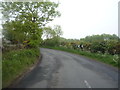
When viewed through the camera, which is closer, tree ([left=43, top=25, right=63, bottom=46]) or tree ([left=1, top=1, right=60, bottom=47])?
tree ([left=1, top=1, right=60, bottom=47])

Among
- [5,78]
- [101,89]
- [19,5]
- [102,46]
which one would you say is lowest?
[101,89]

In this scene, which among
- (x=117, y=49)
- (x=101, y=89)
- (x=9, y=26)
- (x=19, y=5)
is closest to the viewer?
(x=101, y=89)

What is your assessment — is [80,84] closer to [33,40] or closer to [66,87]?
[66,87]

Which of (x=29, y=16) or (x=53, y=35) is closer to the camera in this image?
(x=29, y=16)

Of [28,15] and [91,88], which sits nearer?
[91,88]

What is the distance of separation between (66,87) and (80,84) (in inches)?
37.9

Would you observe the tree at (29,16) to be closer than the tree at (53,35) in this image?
Yes

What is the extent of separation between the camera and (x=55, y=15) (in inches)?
940

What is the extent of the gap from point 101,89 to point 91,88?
496mm

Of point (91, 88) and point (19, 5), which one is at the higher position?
point (19, 5)

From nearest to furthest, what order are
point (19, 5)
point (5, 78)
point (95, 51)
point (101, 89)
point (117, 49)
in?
point (101, 89)
point (5, 78)
point (117, 49)
point (19, 5)
point (95, 51)

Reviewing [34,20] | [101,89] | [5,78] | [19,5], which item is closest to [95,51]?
[34,20]

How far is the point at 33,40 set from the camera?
63.4 feet

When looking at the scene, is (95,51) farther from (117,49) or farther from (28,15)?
(28,15)
